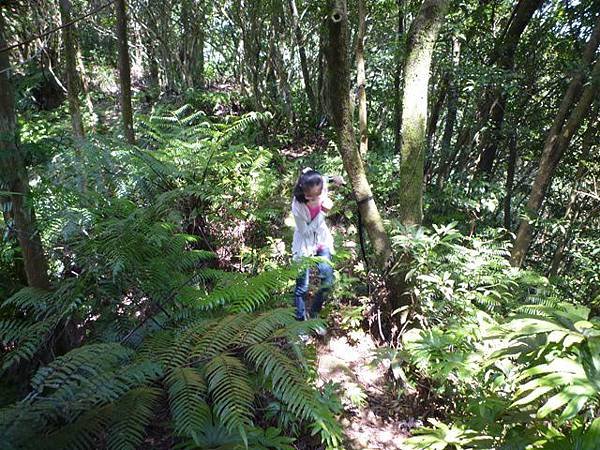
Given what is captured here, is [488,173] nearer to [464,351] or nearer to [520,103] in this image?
[520,103]

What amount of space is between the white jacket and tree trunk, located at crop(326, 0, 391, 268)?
0.33 meters

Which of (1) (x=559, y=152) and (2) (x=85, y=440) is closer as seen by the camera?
(2) (x=85, y=440)

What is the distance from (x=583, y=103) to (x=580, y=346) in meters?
4.20

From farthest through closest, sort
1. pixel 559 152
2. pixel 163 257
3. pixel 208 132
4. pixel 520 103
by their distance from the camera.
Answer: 1. pixel 520 103
2. pixel 208 132
3. pixel 559 152
4. pixel 163 257

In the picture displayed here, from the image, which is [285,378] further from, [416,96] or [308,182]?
[416,96]

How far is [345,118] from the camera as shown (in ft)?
10.9

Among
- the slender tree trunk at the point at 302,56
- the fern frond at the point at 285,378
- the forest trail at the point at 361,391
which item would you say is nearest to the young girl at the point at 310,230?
the forest trail at the point at 361,391

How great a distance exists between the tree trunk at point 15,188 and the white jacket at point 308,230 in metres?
2.00

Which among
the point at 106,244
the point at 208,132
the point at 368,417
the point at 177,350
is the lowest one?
the point at 368,417

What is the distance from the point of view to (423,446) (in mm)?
2338

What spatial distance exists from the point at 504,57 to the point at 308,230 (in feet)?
14.5

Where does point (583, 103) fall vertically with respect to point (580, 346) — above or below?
above

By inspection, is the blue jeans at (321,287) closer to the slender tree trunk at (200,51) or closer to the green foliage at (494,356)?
the green foliage at (494,356)

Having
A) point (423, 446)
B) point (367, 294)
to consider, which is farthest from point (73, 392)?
point (367, 294)
